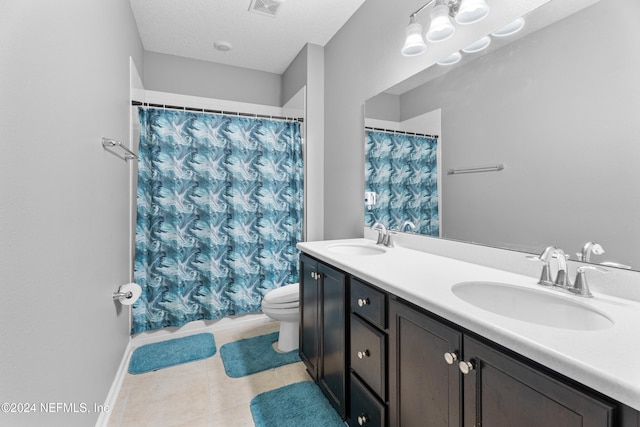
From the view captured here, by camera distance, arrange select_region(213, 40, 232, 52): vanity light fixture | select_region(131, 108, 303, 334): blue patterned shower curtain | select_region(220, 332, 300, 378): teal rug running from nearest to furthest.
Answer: select_region(220, 332, 300, 378): teal rug, select_region(131, 108, 303, 334): blue patterned shower curtain, select_region(213, 40, 232, 52): vanity light fixture

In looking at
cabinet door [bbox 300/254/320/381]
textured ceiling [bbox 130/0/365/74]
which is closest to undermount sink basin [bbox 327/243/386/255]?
cabinet door [bbox 300/254/320/381]

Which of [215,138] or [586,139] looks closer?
[586,139]

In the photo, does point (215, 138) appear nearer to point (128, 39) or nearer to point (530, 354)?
point (128, 39)

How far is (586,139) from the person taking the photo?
96 centimetres

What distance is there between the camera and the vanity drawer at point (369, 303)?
1.12 meters

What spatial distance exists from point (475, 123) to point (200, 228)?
7.10 ft

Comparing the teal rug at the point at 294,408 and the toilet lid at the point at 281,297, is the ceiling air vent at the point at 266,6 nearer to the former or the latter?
the toilet lid at the point at 281,297

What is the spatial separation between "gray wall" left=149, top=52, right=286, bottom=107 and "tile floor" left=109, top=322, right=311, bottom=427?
2438mm

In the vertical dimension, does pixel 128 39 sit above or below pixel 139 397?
above

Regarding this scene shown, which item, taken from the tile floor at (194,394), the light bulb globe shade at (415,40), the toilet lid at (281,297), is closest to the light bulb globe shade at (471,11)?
the light bulb globe shade at (415,40)

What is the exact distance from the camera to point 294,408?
63.1 inches

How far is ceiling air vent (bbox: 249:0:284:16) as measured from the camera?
2074 mm

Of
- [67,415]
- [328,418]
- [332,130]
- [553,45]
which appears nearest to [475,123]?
[553,45]

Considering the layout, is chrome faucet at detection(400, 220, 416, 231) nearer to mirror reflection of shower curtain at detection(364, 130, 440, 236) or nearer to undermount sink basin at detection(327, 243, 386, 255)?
mirror reflection of shower curtain at detection(364, 130, 440, 236)
